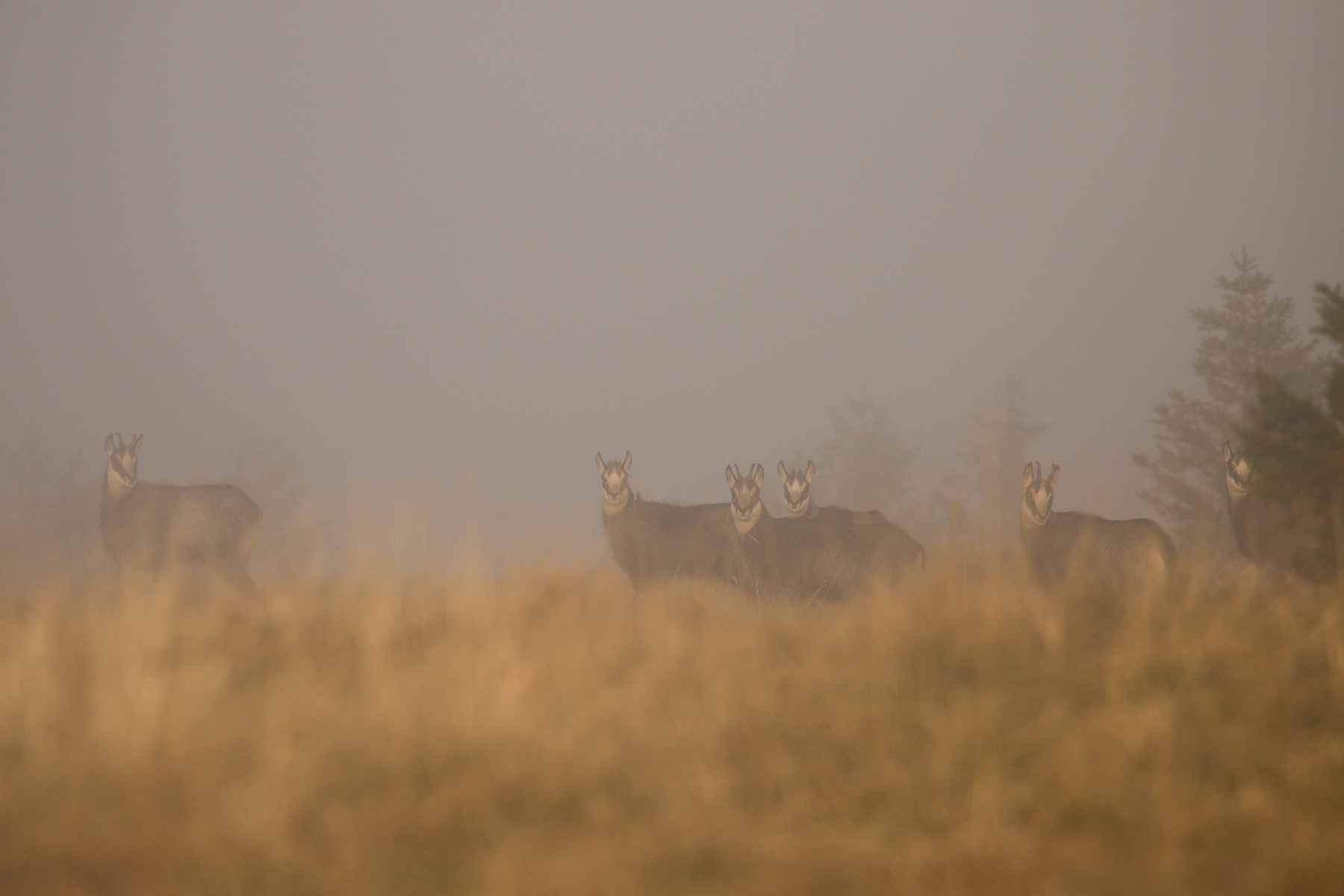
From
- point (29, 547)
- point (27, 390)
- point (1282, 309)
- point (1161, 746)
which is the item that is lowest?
point (1161, 746)

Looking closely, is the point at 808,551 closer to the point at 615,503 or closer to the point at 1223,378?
the point at 615,503

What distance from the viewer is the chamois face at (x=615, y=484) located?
11.8 meters

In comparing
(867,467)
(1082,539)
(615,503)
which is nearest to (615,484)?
(615,503)

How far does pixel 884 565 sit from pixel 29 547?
10.7 metres

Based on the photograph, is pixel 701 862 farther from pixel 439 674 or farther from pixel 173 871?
pixel 439 674

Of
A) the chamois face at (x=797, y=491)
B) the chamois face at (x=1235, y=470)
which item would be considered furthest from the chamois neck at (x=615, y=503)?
the chamois face at (x=1235, y=470)

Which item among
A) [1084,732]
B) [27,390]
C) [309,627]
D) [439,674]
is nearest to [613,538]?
[309,627]

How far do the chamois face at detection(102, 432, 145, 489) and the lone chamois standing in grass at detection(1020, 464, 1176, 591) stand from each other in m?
11.9

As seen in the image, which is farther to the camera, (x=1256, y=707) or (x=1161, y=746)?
(x=1256, y=707)

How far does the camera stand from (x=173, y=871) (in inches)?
111

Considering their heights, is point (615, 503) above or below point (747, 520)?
above

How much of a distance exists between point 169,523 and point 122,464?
1.11 meters

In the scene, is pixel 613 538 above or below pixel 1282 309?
below

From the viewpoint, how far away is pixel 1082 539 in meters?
9.37
